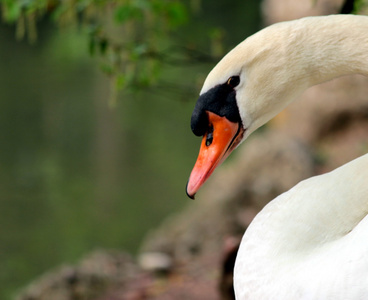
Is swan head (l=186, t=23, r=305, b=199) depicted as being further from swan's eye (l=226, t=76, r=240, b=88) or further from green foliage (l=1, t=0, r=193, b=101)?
green foliage (l=1, t=0, r=193, b=101)

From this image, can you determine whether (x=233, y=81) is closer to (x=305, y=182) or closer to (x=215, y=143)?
(x=215, y=143)

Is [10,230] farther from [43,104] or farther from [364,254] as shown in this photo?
[364,254]

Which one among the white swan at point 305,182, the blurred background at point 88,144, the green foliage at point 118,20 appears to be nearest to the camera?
the white swan at point 305,182

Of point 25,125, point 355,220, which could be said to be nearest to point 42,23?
point 25,125

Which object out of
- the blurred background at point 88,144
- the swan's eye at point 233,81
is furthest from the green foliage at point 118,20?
the swan's eye at point 233,81

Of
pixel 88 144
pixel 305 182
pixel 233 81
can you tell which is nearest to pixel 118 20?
pixel 233 81

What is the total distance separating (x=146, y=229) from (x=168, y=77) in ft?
18.5

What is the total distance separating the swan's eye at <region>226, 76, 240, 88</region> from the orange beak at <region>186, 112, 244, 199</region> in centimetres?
8

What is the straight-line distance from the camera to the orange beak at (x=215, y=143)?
1.37m

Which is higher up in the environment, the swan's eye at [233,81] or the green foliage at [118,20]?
the green foliage at [118,20]

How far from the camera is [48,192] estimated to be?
6.52m

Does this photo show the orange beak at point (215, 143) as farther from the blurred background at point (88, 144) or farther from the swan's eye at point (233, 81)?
the blurred background at point (88, 144)

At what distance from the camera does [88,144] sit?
27.0 ft

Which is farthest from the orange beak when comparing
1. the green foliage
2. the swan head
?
the green foliage
